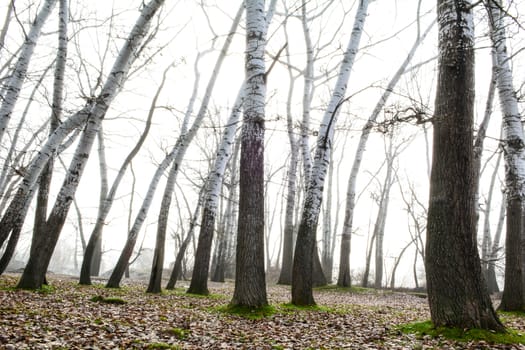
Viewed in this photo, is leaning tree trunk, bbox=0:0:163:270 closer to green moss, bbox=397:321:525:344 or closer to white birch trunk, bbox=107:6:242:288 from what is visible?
white birch trunk, bbox=107:6:242:288

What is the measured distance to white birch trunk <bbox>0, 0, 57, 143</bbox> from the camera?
6.95 meters

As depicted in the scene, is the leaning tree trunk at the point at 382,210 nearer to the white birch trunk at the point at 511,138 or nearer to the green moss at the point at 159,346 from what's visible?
the white birch trunk at the point at 511,138

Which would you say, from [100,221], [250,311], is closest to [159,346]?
[250,311]

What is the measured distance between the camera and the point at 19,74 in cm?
713

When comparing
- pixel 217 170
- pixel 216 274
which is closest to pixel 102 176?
pixel 216 274

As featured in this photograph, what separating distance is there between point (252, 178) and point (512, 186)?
5.84 m

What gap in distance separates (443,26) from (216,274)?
1614 centimetres

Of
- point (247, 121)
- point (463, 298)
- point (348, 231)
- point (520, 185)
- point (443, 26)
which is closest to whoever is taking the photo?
point (463, 298)

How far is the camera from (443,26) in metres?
4.75

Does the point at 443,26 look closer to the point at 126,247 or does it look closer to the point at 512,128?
the point at 512,128

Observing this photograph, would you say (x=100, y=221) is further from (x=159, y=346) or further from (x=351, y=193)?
(x=351, y=193)

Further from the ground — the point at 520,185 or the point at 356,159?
the point at 356,159

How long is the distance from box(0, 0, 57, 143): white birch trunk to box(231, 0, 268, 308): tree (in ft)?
15.6

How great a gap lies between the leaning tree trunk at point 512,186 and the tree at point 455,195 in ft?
11.3
